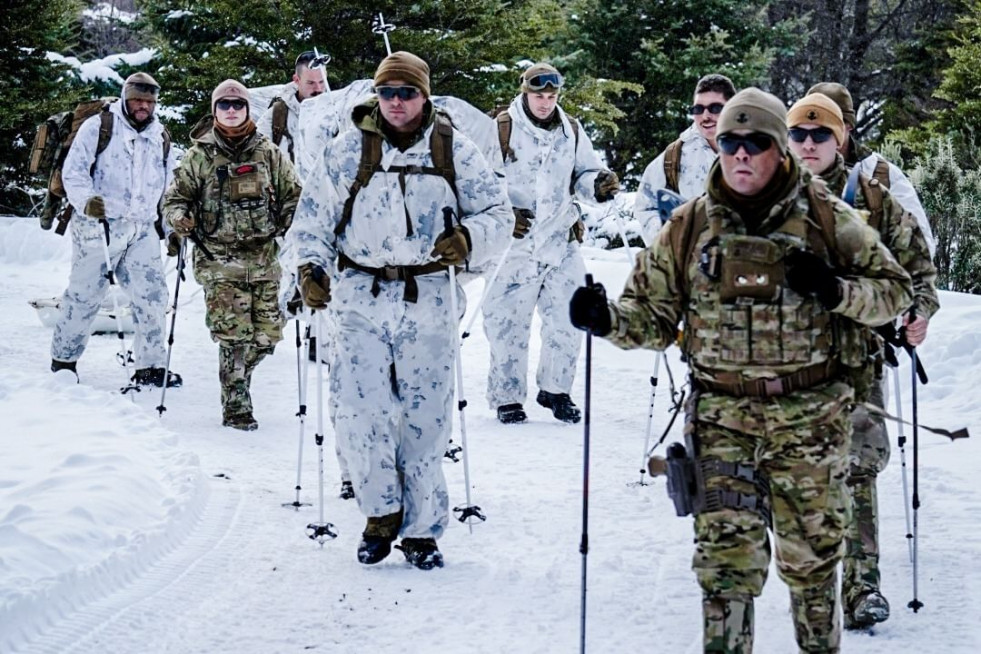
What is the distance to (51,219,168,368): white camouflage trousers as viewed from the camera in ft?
34.4

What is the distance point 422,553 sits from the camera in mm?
5988

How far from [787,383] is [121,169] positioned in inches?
302

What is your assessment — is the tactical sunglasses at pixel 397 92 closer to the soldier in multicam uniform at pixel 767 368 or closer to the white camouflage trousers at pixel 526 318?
the soldier in multicam uniform at pixel 767 368

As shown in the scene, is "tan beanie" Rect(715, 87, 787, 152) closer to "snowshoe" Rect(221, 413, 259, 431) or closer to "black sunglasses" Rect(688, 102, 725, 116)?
"black sunglasses" Rect(688, 102, 725, 116)

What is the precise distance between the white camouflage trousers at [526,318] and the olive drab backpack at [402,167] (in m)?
3.67

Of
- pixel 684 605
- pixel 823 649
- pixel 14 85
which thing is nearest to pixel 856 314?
pixel 823 649

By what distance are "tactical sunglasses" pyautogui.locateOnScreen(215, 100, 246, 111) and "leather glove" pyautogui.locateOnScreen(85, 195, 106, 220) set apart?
1.85 m

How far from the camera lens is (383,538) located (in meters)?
6.03

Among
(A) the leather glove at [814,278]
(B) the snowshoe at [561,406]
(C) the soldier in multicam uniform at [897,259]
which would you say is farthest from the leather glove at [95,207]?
(A) the leather glove at [814,278]

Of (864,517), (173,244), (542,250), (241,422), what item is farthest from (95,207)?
(864,517)

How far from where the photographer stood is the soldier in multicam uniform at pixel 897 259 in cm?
508

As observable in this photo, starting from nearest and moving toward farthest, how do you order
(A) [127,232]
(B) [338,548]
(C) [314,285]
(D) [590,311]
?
(D) [590,311] → (C) [314,285] → (B) [338,548] → (A) [127,232]

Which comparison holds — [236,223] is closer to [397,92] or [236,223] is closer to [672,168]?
[672,168]

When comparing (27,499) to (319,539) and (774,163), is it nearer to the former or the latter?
(319,539)
